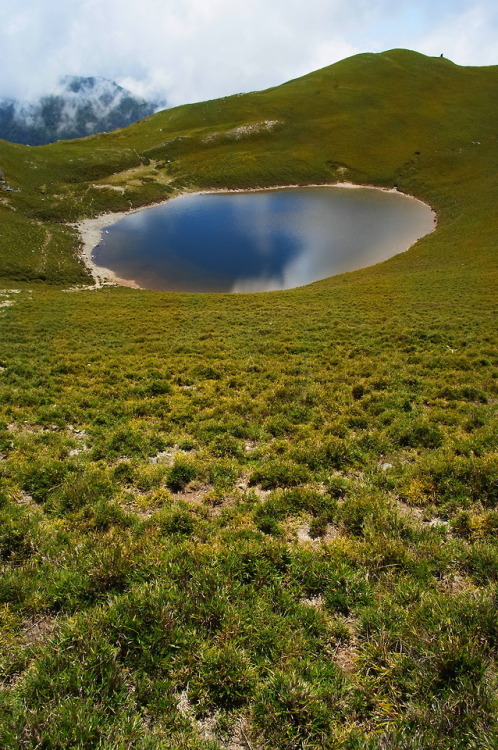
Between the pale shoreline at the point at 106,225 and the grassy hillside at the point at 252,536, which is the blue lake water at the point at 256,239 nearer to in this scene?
the pale shoreline at the point at 106,225

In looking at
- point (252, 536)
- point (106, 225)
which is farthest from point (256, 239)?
point (252, 536)

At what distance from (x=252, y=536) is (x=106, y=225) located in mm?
78293

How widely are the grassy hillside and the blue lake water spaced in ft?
91.6

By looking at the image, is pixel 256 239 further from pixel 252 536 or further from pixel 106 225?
pixel 252 536

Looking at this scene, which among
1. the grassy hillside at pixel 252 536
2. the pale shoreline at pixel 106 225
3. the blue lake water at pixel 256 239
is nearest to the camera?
the grassy hillside at pixel 252 536

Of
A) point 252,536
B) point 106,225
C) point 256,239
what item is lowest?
point 252,536

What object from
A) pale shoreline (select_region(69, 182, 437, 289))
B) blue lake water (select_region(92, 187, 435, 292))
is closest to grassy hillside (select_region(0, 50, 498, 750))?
pale shoreline (select_region(69, 182, 437, 289))

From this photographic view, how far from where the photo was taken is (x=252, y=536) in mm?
7238

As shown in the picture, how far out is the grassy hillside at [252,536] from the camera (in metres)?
4.36

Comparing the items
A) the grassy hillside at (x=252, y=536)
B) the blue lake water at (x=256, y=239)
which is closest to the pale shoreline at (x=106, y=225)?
the blue lake water at (x=256, y=239)

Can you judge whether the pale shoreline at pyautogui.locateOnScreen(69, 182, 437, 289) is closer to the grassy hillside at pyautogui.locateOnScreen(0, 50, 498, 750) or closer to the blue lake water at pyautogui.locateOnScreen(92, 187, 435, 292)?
the blue lake water at pyautogui.locateOnScreen(92, 187, 435, 292)

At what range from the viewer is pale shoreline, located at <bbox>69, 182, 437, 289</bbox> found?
5112cm

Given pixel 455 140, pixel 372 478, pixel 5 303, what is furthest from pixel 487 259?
pixel 455 140

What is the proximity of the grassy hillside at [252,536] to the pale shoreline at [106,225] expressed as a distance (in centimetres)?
2749
